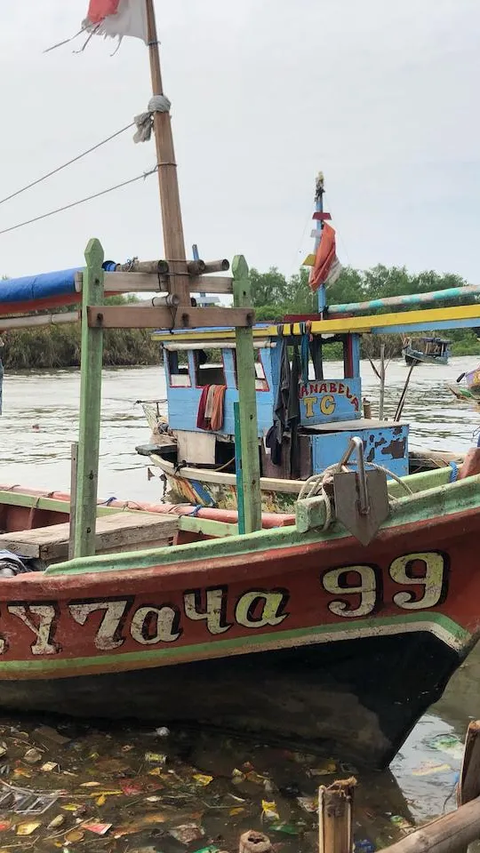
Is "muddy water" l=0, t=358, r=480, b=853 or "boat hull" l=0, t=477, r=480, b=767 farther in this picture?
"muddy water" l=0, t=358, r=480, b=853

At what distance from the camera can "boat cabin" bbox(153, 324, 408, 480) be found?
882 cm

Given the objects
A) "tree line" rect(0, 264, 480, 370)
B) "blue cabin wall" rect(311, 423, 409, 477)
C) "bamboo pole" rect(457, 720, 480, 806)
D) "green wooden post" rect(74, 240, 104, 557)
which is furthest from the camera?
"tree line" rect(0, 264, 480, 370)

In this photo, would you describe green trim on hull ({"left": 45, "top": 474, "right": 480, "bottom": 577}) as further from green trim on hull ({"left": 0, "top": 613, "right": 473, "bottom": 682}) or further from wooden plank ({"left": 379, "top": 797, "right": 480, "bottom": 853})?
wooden plank ({"left": 379, "top": 797, "right": 480, "bottom": 853})

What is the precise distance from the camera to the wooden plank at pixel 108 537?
481 cm

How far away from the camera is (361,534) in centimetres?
297

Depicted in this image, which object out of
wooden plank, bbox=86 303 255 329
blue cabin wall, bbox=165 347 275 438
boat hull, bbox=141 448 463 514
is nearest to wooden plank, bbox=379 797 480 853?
wooden plank, bbox=86 303 255 329

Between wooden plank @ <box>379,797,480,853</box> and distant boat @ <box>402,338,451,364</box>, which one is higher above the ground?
distant boat @ <box>402,338,451,364</box>

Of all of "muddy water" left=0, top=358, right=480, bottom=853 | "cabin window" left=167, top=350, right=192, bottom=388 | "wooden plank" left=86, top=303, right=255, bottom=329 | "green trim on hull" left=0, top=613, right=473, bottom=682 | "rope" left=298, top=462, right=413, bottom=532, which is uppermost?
"wooden plank" left=86, top=303, right=255, bottom=329

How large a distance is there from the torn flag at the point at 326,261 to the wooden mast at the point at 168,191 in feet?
20.2

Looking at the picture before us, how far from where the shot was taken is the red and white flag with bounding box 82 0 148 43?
3.98m

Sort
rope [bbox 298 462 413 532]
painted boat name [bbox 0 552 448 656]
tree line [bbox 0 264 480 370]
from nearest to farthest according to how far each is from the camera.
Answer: rope [bbox 298 462 413 532] < painted boat name [bbox 0 552 448 656] < tree line [bbox 0 264 480 370]

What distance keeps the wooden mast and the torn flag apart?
6153 millimetres

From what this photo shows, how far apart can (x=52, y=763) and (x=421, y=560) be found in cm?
220

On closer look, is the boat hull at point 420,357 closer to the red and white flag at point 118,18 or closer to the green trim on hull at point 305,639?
the red and white flag at point 118,18
